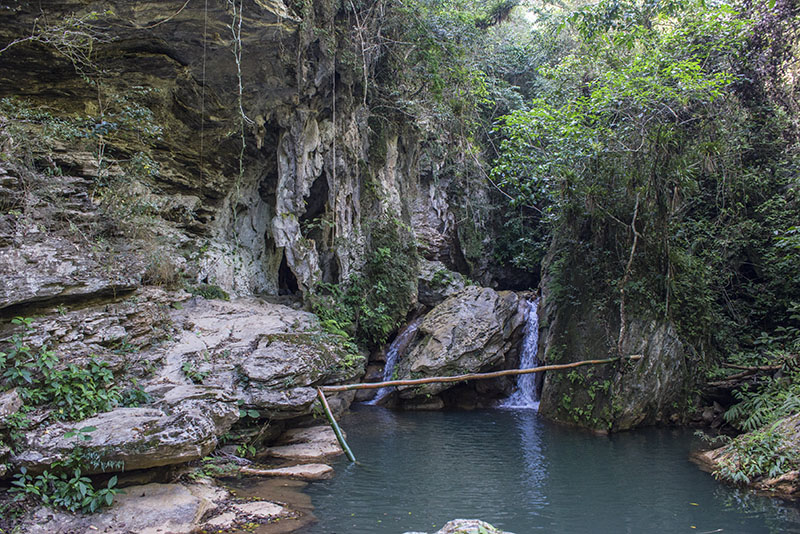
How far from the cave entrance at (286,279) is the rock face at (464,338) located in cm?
330

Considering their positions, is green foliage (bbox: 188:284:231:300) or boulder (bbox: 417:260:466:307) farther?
boulder (bbox: 417:260:466:307)

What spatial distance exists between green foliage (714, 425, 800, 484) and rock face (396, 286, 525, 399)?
5.17 m

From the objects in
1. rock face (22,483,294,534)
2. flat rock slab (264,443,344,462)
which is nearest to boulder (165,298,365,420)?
flat rock slab (264,443,344,462)

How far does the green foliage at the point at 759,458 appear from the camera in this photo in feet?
19.4

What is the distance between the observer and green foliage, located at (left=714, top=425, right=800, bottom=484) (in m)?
5.91

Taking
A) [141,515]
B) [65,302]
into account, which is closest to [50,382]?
[65,302]

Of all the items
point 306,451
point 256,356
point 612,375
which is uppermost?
point 256,356

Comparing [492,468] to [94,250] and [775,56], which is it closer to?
[94,250]

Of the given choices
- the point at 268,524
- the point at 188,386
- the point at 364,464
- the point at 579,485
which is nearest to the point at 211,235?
the point at 188,386

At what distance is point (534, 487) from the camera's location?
6.00 meters

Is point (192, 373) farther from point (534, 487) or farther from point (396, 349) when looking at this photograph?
point (396, 349)

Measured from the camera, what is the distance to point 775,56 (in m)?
10.1

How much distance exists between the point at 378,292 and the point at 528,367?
418 centimetres

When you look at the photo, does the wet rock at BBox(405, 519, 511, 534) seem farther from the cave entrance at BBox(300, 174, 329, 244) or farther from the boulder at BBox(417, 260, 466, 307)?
the boulder at BBox(417, 260, 466, 307)
